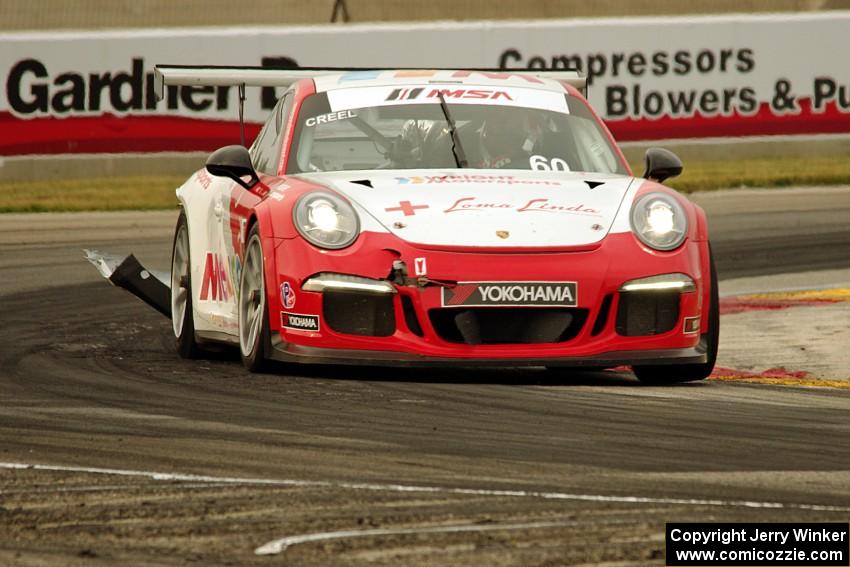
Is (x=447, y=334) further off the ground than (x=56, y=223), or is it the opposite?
(x=447, y=334)

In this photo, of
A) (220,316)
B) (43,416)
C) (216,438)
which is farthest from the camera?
(220,316)

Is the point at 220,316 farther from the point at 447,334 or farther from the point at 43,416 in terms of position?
the point at 43,416

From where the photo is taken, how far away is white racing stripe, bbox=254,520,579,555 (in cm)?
445

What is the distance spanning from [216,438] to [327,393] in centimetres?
123

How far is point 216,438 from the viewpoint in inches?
Result: 239

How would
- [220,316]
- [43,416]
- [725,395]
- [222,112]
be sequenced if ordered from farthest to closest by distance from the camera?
[222,112], [220,316], [725,395], [43,416]

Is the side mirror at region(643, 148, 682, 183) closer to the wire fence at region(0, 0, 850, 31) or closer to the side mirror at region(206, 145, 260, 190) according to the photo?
the side mirror at region(206, 145, 260, 190)

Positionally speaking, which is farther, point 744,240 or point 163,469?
point 744,240

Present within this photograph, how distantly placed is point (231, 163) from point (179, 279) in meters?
1.61

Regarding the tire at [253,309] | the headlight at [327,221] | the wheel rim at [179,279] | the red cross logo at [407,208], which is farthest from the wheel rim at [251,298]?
the wheel rim at [179,279]

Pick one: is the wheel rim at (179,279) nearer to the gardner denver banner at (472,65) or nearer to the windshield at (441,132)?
the windshield at (441,132)

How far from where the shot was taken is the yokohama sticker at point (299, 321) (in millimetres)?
7676

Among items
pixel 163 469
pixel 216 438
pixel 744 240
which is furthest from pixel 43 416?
pixel 744 240

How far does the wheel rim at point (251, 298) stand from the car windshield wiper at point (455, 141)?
1.07 meters
